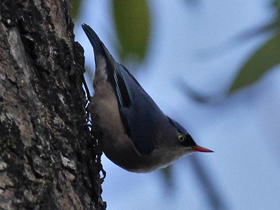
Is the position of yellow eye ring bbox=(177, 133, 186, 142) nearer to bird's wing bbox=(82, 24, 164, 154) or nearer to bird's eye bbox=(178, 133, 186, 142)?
bird's eye bbox=(178, 133, 186, 142)

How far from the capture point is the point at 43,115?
6.65 feet

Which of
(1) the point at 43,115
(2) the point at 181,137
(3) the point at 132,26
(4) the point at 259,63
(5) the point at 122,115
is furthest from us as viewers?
(2) the point at 181,137

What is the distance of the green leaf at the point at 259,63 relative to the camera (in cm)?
159

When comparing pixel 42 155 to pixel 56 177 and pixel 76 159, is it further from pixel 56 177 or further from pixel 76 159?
pixel 76 159

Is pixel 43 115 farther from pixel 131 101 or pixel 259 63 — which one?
pixel 131 101

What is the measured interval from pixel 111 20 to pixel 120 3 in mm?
64

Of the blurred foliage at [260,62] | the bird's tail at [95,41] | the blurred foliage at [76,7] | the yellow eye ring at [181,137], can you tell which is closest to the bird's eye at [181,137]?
the yellow eye ring at [181,137]

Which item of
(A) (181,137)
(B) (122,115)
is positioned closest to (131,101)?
(B) (122,115)

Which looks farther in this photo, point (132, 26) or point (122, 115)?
point (122, 115)

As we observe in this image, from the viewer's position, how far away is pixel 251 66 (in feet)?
5.39

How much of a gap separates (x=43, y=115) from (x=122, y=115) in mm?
1256

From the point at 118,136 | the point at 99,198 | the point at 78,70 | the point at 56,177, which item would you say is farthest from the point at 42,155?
the point at 118,136

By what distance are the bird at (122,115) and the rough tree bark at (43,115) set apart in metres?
0.70

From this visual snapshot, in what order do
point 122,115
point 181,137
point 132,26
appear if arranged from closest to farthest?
point 132,26
point 122,115
point 181,137
